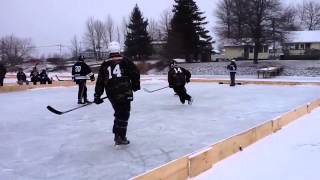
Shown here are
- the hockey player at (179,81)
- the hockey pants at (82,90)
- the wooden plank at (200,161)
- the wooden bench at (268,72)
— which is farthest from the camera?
the wooden bench at (268,72)

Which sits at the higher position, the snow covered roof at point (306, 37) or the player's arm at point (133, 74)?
the snow covered roof at point (306, 37)

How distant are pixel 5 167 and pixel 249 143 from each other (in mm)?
3441

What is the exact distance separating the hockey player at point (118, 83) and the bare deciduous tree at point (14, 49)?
7551 cm

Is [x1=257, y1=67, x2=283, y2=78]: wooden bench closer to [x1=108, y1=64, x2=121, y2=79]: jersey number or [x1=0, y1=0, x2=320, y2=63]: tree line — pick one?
[x1=0, y1=0, x2=320, y2=63]: tree line

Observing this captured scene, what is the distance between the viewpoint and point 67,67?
60375mm

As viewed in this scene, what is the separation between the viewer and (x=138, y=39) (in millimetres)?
53719

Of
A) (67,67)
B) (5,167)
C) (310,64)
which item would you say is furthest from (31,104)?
(67,67)

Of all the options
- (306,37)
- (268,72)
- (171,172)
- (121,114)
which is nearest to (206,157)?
(171,172)

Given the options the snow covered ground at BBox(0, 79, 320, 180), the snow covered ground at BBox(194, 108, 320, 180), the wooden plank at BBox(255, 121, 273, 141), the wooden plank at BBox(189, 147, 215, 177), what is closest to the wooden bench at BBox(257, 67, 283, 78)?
the snow covered ground at BBox(0, 79, 320, 180)

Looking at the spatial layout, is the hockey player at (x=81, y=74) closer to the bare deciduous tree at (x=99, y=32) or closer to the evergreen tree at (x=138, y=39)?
the evergreen tree at (x=138, y=39)

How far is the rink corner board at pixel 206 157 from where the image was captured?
467cm

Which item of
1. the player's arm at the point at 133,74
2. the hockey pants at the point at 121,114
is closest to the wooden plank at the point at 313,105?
the player's arm at the point at 133,74

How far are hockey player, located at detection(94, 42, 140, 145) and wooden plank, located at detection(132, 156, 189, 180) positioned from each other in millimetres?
1928

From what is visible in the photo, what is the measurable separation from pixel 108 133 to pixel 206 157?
10.0 ft
